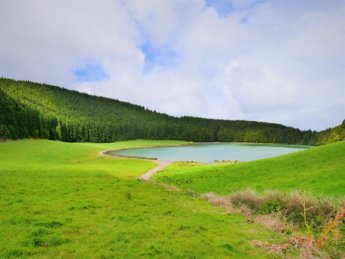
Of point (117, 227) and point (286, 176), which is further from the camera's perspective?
point (286, 176)

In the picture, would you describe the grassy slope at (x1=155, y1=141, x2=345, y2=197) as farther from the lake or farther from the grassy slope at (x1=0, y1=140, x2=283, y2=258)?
the lake

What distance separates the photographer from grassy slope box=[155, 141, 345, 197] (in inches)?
1177

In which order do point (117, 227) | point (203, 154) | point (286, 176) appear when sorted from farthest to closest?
point (203, 154)
point (286, 176)
point (117, 227)

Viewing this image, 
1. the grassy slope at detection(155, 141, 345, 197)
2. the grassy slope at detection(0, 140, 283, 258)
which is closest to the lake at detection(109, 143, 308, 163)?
the grassy slope at detection(155, 141, 345, 197)

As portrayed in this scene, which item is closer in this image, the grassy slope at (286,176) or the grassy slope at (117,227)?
the grassy slope at (117,227)

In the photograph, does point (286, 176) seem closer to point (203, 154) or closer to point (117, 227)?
point (117, 227)

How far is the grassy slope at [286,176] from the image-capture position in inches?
1177

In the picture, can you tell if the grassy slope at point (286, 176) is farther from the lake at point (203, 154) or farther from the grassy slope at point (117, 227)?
the lake at point (203, 154)

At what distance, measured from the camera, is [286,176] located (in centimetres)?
3678

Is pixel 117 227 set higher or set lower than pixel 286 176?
lower

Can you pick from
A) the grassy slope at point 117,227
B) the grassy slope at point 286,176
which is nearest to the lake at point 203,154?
the grassy slope at point 286,176

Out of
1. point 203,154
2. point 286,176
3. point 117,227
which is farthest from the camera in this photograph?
point 203,154

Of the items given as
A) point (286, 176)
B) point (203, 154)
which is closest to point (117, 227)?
point (286, 176)

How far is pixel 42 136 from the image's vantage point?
146875 millimetres
